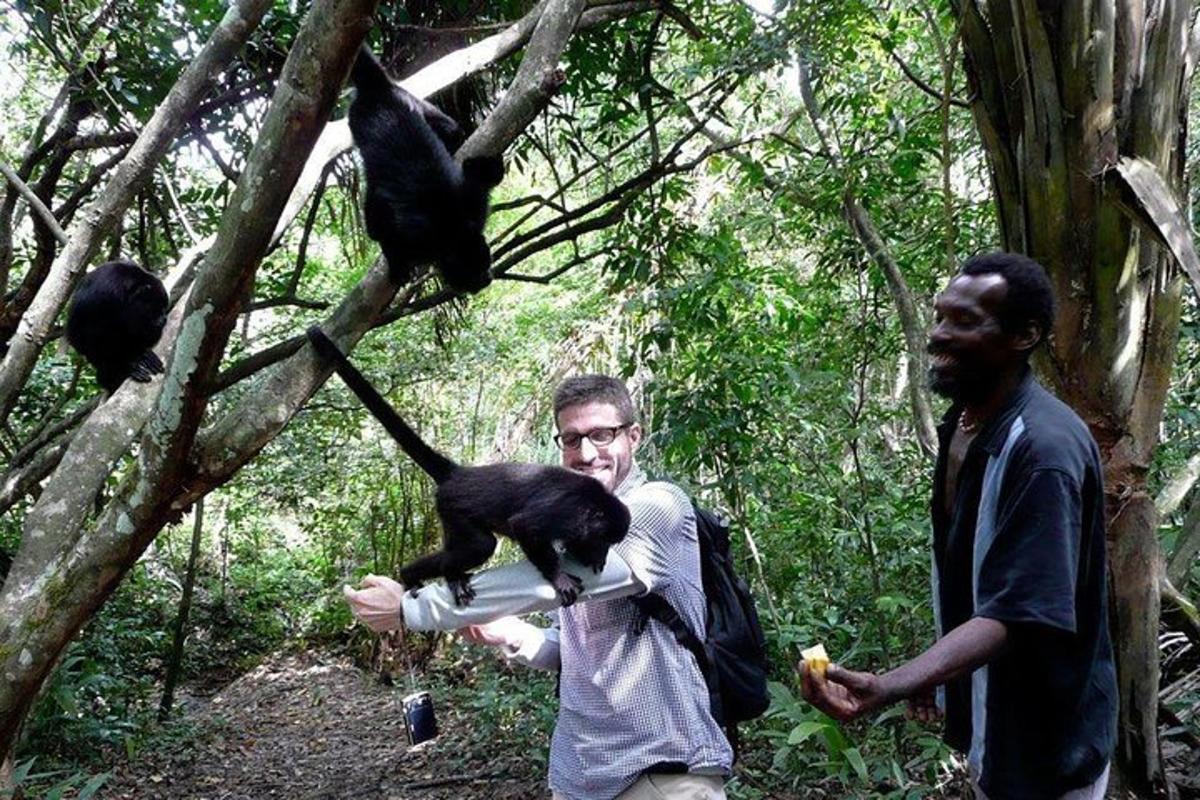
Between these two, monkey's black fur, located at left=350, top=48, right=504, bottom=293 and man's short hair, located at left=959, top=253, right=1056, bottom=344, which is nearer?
man's short hair, located at left=959, top=253, right=1056, bottom=344

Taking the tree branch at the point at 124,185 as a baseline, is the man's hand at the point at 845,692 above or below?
below

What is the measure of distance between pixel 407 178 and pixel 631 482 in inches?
76.5

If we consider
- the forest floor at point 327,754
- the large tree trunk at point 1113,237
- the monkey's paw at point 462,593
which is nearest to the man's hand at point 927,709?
the large tree trunk at point 1113,237

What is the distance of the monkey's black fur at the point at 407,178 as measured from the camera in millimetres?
3586

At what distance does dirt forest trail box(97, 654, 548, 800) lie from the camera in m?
5.77

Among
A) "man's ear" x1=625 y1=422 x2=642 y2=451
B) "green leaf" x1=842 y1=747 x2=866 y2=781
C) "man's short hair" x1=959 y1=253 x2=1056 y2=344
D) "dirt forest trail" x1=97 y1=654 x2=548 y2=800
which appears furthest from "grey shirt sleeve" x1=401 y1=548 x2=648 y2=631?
"dirt forest trail" x1=97 y1=654 x2=548 y2=800

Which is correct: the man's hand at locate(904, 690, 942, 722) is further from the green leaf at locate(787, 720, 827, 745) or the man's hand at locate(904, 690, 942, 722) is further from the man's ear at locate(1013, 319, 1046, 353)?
the green leaf at locate(787, 720, 827, 745)

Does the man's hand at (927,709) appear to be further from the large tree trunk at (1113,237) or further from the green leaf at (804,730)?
the green leaf at (804,730)

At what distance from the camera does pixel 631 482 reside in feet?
7.61

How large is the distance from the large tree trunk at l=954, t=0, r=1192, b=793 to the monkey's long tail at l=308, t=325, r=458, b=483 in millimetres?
1885

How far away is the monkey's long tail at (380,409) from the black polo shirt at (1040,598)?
5.07 feet

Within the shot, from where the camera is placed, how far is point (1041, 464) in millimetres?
1635

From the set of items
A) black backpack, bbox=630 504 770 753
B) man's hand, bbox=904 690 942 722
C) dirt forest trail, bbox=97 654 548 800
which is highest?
black backpack, bbox=630 504 770 753

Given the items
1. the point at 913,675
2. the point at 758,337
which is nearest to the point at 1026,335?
the point at 913,675
